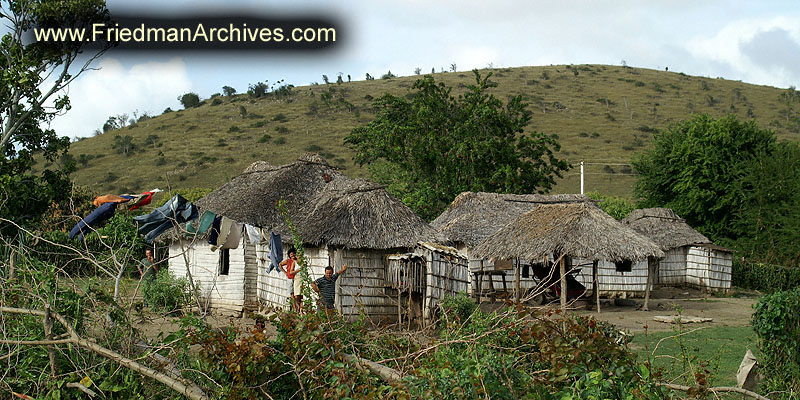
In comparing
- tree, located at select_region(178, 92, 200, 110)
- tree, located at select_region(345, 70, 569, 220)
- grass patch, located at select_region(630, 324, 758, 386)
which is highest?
tree, located at select_region(178, 92, 200, 110)

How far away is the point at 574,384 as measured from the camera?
15.7 feet

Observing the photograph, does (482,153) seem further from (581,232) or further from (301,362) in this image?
(301,362)

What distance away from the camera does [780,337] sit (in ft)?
28.1

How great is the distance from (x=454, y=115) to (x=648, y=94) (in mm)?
52967

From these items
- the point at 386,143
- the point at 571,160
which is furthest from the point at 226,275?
the point at 571,160

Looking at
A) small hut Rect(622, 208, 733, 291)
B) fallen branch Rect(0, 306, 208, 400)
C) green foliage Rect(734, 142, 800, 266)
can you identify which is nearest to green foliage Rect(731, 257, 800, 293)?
green foliage Rect(734, 142, 800, 266)

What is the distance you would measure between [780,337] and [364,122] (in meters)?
54.9

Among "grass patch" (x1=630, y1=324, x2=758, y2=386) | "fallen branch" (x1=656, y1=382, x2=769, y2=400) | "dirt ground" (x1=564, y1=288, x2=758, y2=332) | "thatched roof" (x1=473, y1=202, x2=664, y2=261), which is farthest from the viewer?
"thatched roof" (x1=473, y1=202, x2=664, y2=261)

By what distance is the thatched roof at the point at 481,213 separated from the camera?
23578 mm

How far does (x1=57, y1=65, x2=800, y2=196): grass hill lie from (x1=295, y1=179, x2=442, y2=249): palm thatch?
31839mm

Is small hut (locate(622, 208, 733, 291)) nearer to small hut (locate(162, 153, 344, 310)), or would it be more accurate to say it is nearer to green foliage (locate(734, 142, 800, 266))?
green foliage (locate(734, 142, 800, 266))

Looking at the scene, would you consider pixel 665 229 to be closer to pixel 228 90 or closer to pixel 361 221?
pixel 361 221

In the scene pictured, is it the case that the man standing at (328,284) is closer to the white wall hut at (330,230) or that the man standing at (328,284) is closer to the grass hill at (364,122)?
the white wall hut at (330,230)

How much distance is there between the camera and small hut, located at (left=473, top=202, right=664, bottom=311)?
19656mm
